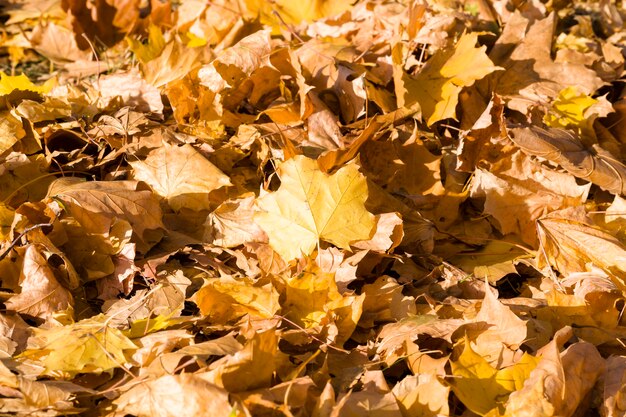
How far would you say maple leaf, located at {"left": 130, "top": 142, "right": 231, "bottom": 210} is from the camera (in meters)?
1.79

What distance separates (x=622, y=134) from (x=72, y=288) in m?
1.70

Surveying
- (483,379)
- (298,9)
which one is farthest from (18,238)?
(298,9)

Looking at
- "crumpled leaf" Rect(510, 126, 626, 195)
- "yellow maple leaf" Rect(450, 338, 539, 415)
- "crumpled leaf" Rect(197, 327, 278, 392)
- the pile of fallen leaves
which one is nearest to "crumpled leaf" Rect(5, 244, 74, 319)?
the pile of fallen leaves

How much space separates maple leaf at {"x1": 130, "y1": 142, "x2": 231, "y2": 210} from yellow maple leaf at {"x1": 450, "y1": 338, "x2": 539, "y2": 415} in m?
0.74

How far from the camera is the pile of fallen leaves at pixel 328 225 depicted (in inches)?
51.9

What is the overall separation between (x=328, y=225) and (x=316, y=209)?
0.05m

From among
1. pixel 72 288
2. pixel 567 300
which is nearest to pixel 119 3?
pixel 72 288

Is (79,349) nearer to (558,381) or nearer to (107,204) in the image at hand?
(107,204)

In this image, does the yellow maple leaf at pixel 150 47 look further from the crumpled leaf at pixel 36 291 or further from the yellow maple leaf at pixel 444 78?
the crumpled leaf at pixel 36 291

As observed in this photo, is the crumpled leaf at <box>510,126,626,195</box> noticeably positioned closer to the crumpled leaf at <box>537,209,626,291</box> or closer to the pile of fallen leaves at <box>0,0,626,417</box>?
the pile of fallen leaves at <box>0,0,626,417</box>

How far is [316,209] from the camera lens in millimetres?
1604

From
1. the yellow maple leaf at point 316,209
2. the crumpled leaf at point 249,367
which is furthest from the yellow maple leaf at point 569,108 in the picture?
the crumpled leaf at point 249,367

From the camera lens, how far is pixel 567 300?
5.11 feet

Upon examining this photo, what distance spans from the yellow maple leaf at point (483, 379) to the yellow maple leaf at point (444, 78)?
0.84 m
